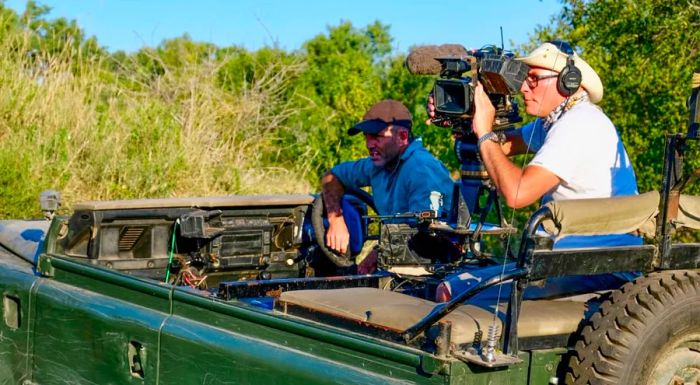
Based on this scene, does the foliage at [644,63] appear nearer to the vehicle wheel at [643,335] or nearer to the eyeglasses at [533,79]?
the eyeglasses at [533,79]

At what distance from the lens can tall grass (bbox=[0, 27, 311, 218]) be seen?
9.45m

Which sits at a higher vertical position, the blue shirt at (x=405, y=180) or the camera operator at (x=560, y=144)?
the camera operator at (x=560, y=144)

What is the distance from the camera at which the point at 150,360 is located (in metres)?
3.98

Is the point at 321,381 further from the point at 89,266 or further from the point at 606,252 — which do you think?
the point at 89,266

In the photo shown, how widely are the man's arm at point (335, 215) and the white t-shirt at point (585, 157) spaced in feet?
5.22

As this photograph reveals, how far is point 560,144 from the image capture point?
12.7ft

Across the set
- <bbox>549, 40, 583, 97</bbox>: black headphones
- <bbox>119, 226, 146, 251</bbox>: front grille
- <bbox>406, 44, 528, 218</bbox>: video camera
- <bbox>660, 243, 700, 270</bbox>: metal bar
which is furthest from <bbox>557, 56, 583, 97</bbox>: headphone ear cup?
<bbox>119, 226, 146, 251</bbox>: front grille

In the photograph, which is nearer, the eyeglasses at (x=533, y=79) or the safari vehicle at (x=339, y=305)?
the safari vehicle at (x=339, y=305)

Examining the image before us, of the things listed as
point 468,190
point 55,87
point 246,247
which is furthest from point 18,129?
point 468,190

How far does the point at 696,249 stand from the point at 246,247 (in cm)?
236

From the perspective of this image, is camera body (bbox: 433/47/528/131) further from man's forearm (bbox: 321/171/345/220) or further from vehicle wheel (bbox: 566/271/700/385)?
man's forearm (bbox: 321/171/345/220)

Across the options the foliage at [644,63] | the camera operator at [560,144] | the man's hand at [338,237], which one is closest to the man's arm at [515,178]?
the camera operator at [560,144]

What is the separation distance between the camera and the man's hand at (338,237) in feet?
17.9

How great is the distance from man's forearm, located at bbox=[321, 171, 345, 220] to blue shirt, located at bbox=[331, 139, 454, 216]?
1.8 inches
